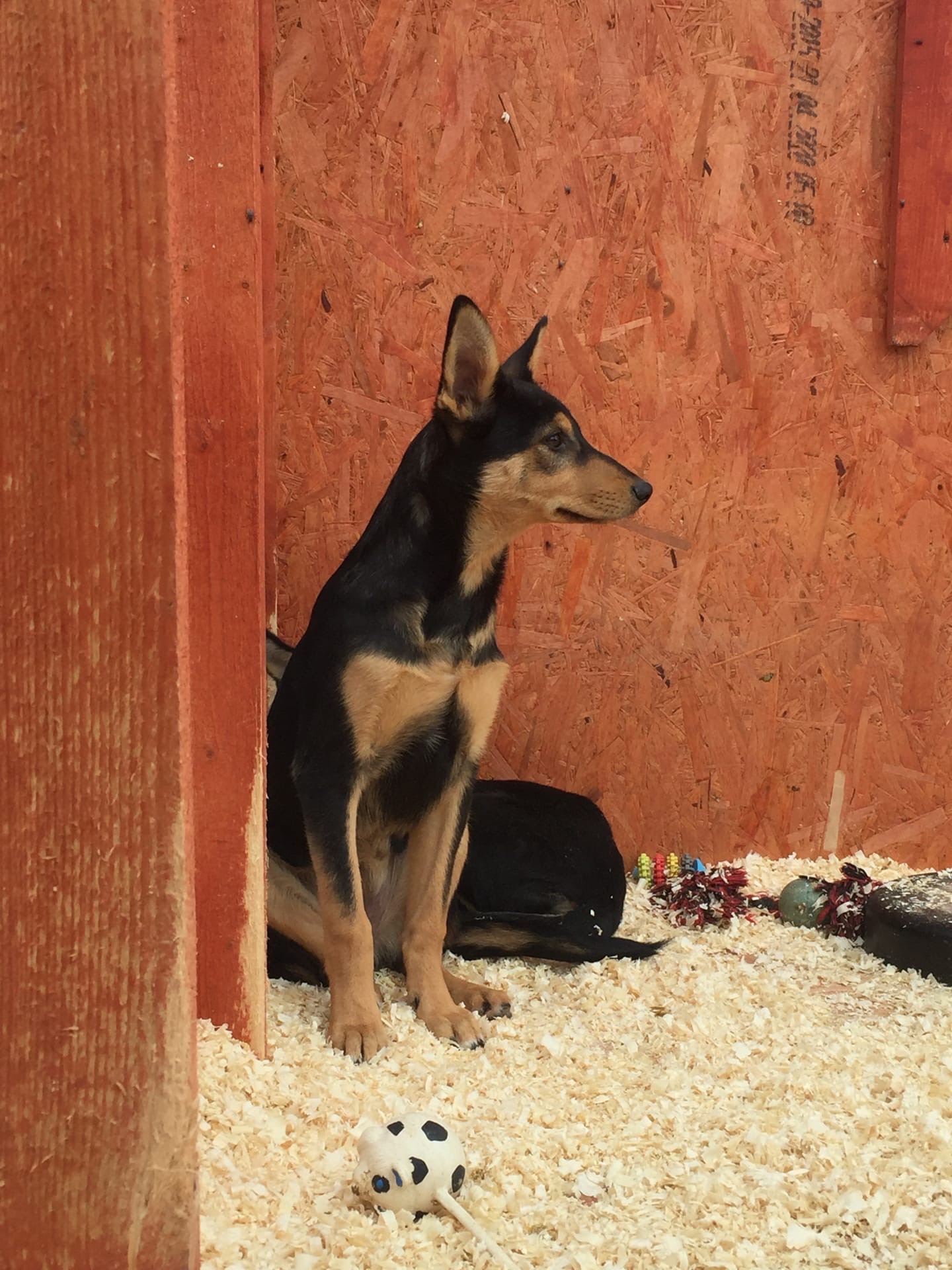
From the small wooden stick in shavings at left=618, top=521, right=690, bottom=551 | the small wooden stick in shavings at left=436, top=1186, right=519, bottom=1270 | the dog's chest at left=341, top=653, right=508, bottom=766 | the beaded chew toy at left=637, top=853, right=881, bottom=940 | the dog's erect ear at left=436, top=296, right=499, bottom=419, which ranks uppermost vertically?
the dog's erect ear at left=436, top=296, right=499, bottom=419

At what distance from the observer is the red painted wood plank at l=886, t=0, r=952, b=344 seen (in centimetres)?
421

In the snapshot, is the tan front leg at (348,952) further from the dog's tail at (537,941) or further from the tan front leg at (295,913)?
the dog's tail at (537,941)

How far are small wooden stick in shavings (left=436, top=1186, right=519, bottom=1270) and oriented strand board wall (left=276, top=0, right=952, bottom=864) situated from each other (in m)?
2.36

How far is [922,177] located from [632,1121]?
3415 mm

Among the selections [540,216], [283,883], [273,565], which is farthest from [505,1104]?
[540,216]

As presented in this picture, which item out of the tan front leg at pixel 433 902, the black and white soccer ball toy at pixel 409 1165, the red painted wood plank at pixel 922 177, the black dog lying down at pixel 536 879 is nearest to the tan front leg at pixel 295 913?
the black dog lying down at pixel 536 879

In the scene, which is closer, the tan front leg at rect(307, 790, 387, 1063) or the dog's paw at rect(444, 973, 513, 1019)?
the tan front leg at rect(307, 790, 387, 1063)

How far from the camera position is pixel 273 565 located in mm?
4105

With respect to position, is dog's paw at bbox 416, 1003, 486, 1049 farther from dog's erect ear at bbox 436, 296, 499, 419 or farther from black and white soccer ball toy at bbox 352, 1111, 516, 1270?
dog's erect ear at bbox 436, 296, 499, 419

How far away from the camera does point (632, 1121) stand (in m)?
2.64

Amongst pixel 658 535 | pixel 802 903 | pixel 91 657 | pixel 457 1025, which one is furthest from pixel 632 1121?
pixel 658 535

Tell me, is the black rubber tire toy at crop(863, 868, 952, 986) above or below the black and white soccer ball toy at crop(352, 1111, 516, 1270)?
below

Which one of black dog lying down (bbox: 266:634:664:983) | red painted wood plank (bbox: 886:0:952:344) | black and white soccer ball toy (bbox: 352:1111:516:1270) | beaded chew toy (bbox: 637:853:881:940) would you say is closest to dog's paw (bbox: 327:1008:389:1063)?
black dog lying down (bbox: 266:634:664:983)

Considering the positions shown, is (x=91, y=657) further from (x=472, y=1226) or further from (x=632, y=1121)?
(x=632, y=1121)
